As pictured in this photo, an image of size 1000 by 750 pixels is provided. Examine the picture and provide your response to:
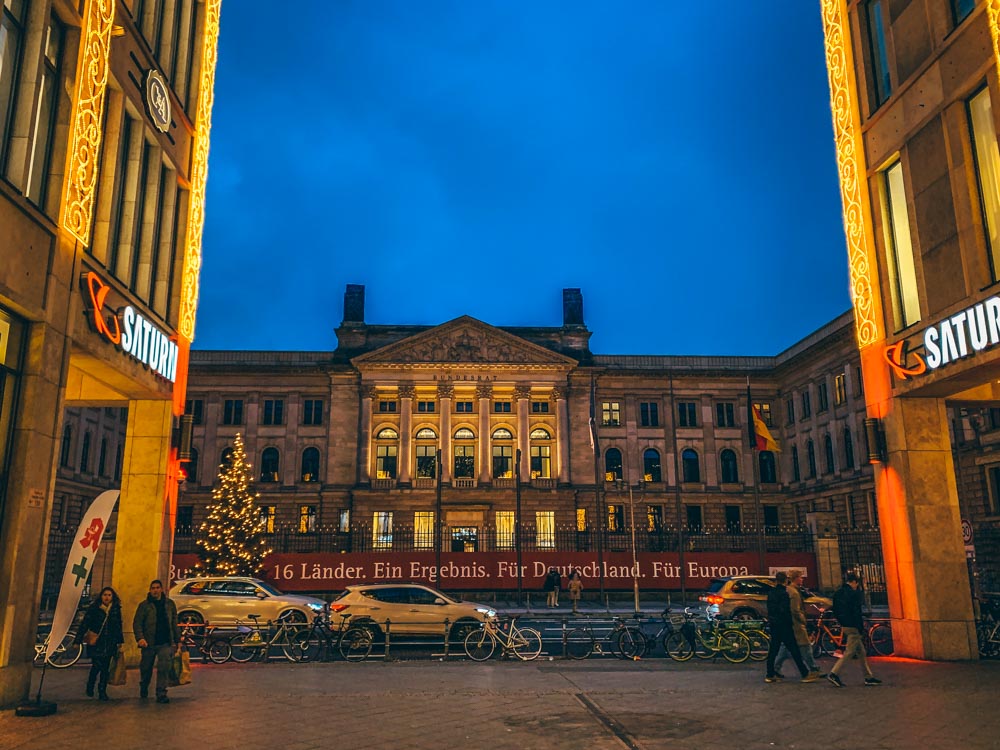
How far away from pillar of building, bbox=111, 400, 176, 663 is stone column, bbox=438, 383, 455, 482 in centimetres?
4218

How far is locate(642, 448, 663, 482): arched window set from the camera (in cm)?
6228

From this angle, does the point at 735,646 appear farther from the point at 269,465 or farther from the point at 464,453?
the point at 269,465

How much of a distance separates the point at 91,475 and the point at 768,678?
53.3m

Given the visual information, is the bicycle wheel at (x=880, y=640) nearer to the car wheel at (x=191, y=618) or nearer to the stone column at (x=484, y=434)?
the car wheel at (x=191, y=618)

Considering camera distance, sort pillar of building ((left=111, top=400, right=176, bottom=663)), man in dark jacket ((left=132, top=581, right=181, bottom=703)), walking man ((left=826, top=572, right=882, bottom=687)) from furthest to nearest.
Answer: pillar of building ((left=111, top=400, right=176, bottom=663)), walking man ((left=826, top=572, right=882, bottom=687)), man in dark jacket ((left=132, top=581, right=181, bottom=703))

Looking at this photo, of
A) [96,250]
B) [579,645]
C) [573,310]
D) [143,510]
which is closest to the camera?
[96,250]

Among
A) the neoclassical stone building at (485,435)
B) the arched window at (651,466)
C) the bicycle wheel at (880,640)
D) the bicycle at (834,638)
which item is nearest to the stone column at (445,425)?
the neoclassical stone building at (485,435)

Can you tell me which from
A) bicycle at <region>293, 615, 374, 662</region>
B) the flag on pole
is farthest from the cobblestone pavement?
the flag on pole

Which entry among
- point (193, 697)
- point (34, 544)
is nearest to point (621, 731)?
point (193, 697)

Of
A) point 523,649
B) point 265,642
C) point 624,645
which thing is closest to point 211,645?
point 265,642

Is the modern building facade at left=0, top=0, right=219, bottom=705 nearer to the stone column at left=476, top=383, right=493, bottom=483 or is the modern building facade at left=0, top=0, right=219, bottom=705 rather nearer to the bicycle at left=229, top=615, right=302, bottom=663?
the bicycle at left=229, top=615, right=302, bottom=663

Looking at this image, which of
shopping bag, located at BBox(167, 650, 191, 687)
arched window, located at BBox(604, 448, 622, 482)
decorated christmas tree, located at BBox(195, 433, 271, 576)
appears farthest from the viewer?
arched window, located at BBox(604, 448, 622, 482)

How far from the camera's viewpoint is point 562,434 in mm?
60594

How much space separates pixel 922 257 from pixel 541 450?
1821 inches
